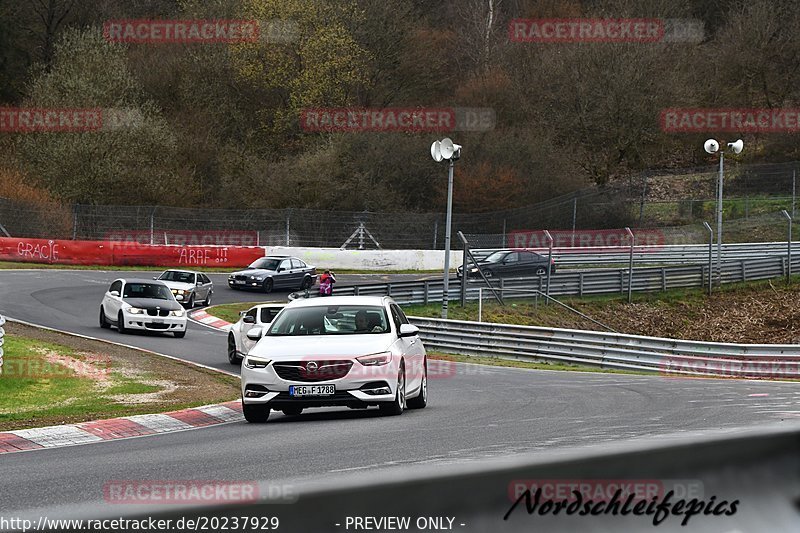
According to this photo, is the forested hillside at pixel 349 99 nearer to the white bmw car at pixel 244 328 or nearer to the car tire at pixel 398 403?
the white bmw car at pixel 244 328

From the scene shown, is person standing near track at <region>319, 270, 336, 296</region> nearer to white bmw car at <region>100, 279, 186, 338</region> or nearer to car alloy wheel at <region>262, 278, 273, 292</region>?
white bmw car at <region>100, 279, 186, 338</region>

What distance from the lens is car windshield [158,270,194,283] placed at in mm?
38594

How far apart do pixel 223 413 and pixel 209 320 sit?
21513 millimetres

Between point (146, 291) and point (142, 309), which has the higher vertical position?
point (146, 291)

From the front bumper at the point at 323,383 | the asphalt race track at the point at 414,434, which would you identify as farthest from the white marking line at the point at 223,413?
the front bumper at the point at 323,383

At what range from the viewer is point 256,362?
12906 millimetres

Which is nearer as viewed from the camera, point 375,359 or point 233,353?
point 375,359

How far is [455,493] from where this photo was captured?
97.8 inches

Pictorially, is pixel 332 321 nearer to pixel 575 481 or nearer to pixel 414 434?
pixel 414 434

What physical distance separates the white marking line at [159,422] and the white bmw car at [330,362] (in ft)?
2.75

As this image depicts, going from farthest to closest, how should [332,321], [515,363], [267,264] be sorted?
[267,264] → [515,363] → [332,321]

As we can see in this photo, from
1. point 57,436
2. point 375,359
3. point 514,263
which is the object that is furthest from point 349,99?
point 57,436

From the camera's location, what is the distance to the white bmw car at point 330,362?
42.0 feet

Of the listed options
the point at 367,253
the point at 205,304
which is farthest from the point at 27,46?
the point at 205,304
